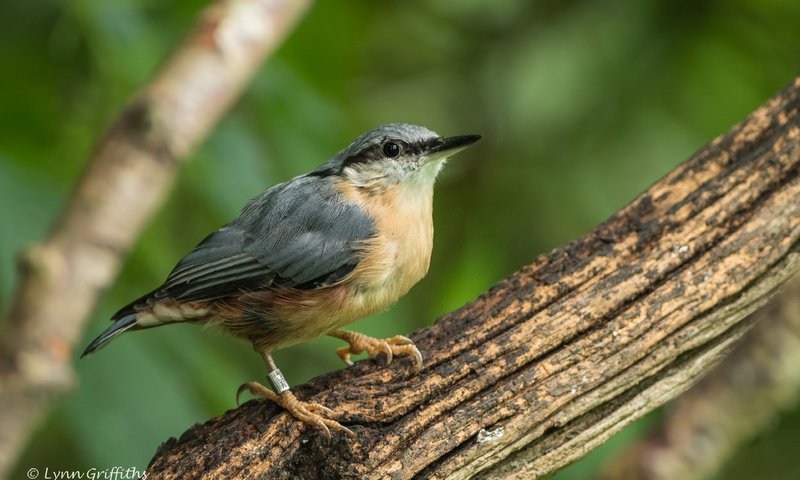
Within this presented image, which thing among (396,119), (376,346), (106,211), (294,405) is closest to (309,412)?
(294,405)

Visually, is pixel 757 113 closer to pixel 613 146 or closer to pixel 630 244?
pixel 630 244

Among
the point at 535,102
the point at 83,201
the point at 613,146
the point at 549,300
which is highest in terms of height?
the point at 535,102

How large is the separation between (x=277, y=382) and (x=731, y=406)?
1.99 meters

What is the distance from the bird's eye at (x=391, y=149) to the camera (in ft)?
10.8

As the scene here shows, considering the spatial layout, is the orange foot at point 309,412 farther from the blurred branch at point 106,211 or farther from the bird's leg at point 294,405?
the blurred branch at point 106,211

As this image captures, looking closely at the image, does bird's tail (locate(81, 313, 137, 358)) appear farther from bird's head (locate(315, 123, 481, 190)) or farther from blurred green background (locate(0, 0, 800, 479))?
bird's head (locate(315, 123, 481, 190))

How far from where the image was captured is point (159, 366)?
9.23ft

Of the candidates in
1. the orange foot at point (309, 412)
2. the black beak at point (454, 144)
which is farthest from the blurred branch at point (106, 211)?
the black beak at point (454, 144)

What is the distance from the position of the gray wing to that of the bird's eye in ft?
0.78

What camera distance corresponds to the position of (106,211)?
180 centimetres

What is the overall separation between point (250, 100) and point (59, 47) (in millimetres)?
672

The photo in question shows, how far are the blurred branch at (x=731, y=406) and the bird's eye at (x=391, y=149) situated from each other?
2.27m

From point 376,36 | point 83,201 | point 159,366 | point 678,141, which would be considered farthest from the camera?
point 376,36

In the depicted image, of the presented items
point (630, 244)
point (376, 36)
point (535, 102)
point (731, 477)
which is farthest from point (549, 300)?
point (376, 36)
